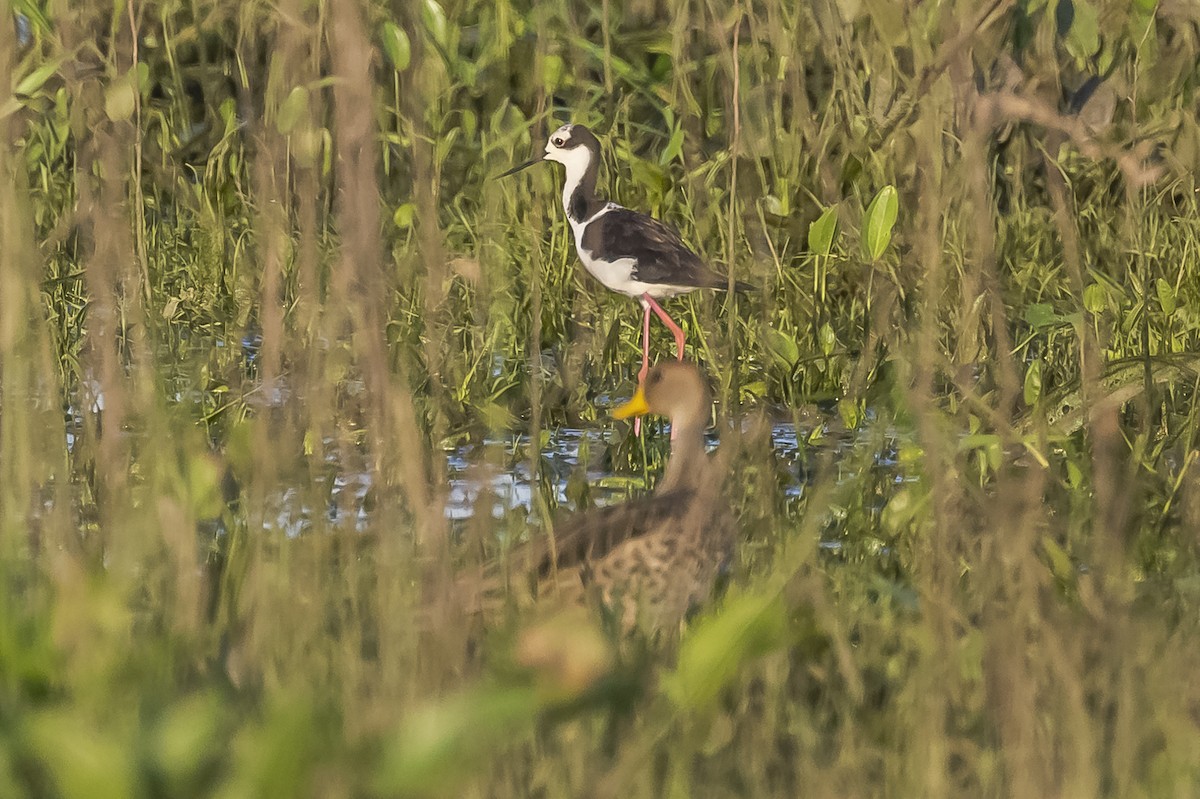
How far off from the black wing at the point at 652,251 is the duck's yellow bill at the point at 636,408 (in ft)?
3.14

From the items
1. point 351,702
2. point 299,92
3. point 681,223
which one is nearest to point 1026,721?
point 351,702

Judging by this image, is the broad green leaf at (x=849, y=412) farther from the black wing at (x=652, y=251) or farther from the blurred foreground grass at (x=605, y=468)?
the black wing at (x=652, y=251)

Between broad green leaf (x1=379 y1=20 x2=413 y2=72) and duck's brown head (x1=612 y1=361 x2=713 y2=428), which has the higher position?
broad green leaf (x1=379 y1=20 x2=413 y2=72)

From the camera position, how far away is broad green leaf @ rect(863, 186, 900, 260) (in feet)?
11.7

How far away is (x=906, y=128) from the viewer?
15.0 feet

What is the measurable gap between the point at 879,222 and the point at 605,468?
0.87 meters

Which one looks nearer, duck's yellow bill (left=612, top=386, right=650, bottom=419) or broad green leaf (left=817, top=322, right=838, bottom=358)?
duck's yellow bill (left=612, top=386, right=650, bottom=419)

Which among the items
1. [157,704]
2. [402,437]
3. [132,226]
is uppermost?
[132,226]

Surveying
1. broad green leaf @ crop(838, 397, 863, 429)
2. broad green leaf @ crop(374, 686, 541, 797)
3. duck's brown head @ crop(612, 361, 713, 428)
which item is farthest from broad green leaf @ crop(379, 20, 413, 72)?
broad green leaf @ crop(374, 686, 541, 797)

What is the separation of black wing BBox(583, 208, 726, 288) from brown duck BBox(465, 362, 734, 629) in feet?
5.57

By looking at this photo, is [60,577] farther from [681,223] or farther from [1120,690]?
[681,223]

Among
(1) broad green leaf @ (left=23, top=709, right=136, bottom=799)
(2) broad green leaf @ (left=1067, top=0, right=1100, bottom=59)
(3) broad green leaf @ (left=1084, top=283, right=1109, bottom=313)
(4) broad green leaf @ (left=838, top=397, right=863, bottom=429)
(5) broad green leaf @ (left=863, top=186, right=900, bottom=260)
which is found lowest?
(1) broad green leaf @ (left=23, top=709, right=136, bottom=799)

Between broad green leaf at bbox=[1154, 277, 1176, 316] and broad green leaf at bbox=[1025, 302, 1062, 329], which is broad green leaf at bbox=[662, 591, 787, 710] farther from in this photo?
broad green leaf at bbox=[1154, 277, 1176, 316]

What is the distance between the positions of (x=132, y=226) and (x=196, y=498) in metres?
2.08
